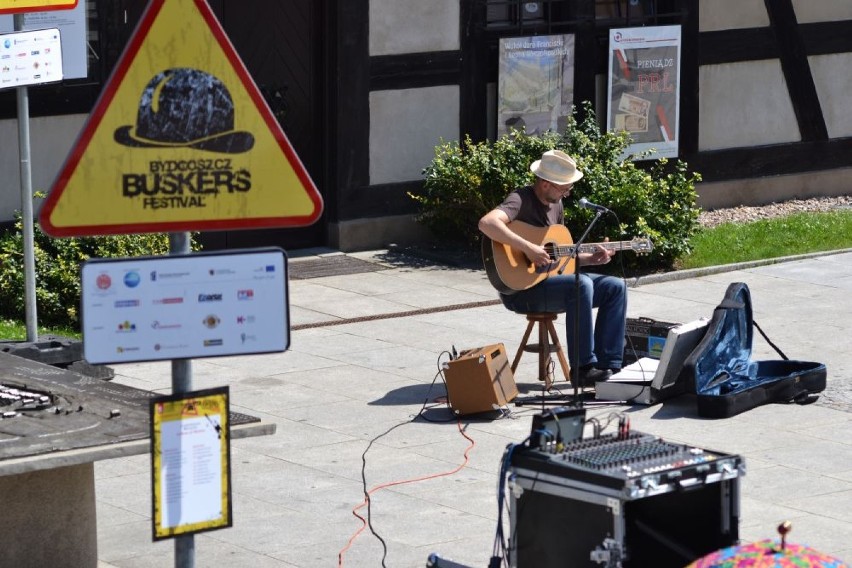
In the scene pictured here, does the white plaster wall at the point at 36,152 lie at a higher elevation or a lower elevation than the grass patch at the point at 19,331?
higher

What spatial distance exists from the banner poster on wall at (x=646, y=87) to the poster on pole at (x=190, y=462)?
11.2 metres

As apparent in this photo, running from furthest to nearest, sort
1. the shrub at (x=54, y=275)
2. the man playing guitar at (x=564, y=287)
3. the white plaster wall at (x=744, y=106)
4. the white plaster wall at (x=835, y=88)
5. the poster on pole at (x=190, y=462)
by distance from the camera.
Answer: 1. the white plaster wall at (x=835, y=88)
2. the white plaster wall at (x=744, y=106)
3. the shrub at (x=54, y=275)
4. the man playing guitar at (x=564, y=287)
5. the poster on pole at (x=190, y=462)

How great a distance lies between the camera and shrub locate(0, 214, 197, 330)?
11.1 metres

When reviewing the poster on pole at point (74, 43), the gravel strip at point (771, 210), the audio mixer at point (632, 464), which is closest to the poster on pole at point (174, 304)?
the audio mixer at point (632, 464)

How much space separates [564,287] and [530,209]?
0.56 meters

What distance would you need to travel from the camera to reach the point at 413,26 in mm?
14242

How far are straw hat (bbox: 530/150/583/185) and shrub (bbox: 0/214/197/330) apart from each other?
3.23 metres

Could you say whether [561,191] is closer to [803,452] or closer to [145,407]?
[803,452]

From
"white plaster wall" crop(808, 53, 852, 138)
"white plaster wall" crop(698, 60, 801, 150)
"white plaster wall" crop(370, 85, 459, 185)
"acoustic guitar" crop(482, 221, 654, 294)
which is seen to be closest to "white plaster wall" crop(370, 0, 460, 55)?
"white plaster wall" crop(370, 85, 459, 185)

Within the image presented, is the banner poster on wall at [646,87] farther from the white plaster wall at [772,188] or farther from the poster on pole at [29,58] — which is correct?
the poster on pole at [29,58]

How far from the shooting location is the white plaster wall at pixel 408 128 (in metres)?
14.2

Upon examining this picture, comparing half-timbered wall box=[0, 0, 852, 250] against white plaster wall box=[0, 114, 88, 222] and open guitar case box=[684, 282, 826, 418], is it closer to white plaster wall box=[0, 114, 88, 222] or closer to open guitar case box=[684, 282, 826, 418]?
white plaster wall box=[0, 114, 88, 222]

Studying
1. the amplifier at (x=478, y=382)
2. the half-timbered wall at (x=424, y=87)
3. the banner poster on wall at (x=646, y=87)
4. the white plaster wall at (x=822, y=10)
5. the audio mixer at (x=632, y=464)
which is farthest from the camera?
the white plaster wall at (x=822, y=10)

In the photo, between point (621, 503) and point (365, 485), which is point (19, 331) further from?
point (621, 503)
